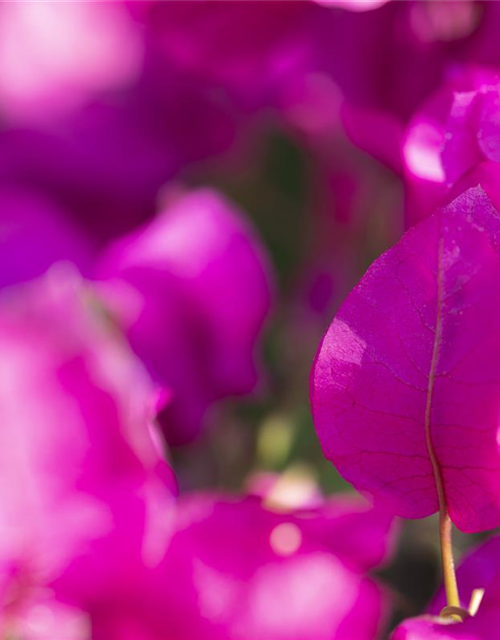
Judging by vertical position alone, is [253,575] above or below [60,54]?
below

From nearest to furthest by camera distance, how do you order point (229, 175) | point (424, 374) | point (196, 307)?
point (424, 374) → point (196, 307) → point (229, 175)

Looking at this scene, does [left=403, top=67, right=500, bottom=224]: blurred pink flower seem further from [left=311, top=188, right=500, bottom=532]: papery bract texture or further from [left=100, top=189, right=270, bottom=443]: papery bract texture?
[left=100, top=189, right=270, bottom=443]: papery bract texture

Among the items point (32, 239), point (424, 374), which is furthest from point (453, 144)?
point (32, 239)

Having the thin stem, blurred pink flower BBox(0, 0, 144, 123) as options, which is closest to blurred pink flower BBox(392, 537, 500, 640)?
the thin stem

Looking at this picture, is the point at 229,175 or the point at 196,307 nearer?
the point at 196,307

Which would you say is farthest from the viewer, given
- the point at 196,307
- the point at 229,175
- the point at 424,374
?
the point at 229,175

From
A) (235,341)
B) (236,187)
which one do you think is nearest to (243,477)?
(235,341)

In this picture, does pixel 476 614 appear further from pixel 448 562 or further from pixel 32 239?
pixel 32 239

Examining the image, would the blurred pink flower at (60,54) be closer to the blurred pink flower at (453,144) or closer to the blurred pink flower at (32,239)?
the blurred pink flower at (32,239)
